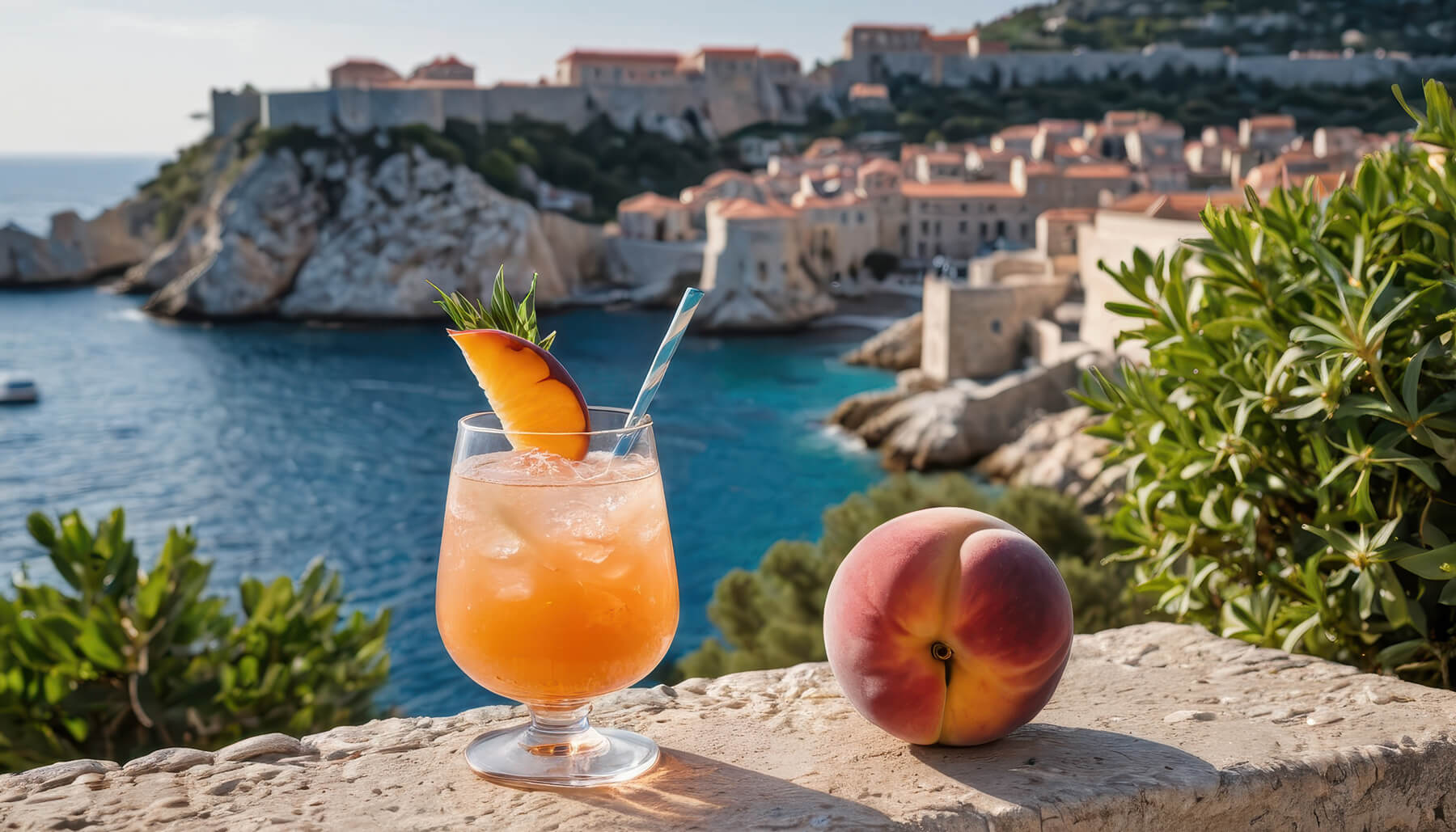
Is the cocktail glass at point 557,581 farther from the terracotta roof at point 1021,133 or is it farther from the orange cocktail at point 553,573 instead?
the terracotta roof at point 1021,133

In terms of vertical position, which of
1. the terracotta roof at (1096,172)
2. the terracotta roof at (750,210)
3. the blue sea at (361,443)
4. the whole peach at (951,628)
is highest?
the terracotta roof at (1096,172)

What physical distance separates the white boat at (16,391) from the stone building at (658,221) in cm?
1845

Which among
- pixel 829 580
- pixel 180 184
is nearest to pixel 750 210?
pixel 180 184

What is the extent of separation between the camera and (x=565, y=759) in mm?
1320

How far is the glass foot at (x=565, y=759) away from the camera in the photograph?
1287mm

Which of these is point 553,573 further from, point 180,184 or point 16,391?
point 180,184

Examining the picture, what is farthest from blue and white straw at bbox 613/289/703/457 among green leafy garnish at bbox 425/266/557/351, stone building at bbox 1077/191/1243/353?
stone building at bbox 1077/191/1243/353

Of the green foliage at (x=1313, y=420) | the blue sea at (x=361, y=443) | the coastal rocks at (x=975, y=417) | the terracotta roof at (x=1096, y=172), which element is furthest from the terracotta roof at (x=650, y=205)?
the green foliage at (x=1313, y=420)

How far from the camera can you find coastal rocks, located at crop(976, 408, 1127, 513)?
1656cm

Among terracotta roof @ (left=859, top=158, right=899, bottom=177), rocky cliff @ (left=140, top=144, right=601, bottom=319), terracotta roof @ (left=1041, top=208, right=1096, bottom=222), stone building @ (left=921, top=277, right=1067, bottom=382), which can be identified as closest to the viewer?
stone building @ (left=921, top=277, right=1067, bottom=382)

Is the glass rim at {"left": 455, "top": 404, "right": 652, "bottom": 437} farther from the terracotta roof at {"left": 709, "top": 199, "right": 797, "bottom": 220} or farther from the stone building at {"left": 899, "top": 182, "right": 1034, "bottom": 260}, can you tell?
the stone building at {"left": 899, "top": 182, "right": 1034, "bottom": 260}

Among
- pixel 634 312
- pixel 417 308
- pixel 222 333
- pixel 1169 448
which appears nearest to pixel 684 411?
pixel 634 312

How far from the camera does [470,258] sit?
38.9m

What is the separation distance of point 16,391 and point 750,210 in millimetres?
18708
